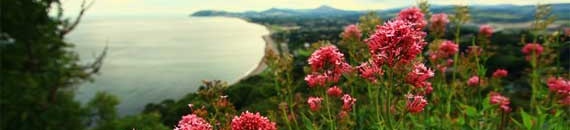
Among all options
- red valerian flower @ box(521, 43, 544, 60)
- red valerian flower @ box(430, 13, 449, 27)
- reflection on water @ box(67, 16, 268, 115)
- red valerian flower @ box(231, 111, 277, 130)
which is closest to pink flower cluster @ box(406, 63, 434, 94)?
red valerian flower @ box(231, 111, 277, 130)

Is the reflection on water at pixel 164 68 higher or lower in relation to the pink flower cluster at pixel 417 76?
lower

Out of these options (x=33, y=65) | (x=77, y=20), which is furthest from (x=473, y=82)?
(x=77, y=20)

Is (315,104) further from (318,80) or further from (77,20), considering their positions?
(77,20)

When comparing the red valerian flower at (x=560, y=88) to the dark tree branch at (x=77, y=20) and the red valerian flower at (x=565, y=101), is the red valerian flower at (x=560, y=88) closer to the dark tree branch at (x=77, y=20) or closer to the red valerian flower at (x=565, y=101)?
the red valerian flower at (x=565, y=101)

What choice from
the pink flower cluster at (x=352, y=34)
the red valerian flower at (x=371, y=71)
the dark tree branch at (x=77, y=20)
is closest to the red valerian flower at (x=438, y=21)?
the pink flower cluster at (x=352, y=34)

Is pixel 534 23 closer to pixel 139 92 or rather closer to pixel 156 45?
pixel 139 92
